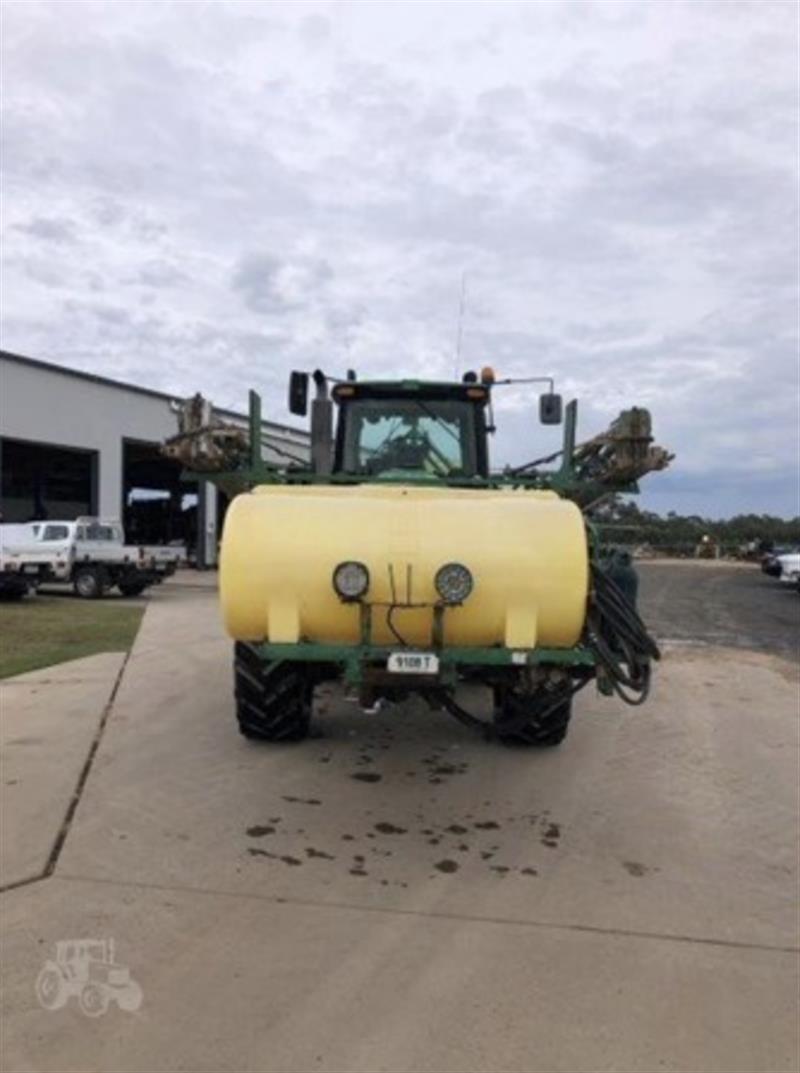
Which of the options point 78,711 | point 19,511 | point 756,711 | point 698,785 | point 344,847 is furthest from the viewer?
point 19,511

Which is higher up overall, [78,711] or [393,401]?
[393,401]

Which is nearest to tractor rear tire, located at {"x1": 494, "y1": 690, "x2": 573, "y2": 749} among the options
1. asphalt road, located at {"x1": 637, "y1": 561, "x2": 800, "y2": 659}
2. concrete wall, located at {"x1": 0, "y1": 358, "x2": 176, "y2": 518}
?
asphalt road, located at {"x1": 637, "y1": 561, "x2": 800, "y2": 659}

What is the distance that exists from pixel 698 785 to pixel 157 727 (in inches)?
155

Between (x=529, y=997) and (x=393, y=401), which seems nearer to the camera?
(x=529, y=997)

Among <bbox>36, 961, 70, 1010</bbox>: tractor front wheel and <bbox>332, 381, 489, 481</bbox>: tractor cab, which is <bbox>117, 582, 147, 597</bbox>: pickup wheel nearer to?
<bbox>332, 381, 489, 481</bbox>: tractor cab

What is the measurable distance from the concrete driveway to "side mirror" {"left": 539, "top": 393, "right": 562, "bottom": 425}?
238cm

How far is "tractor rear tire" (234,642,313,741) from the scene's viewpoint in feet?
21.5

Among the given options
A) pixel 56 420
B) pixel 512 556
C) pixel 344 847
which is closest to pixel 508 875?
pixel 344 847

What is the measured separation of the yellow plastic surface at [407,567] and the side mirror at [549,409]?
10.1 feet

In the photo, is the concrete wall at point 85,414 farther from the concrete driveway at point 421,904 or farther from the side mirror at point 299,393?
the concrete driveway at point 421,904

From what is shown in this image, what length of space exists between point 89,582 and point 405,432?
1672 centimetres

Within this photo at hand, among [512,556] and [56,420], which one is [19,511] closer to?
[56,420]

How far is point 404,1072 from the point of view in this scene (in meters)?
3.33

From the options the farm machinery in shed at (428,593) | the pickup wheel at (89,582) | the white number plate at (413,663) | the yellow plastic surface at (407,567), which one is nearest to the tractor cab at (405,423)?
the farm machinery in shed at (428,593)
